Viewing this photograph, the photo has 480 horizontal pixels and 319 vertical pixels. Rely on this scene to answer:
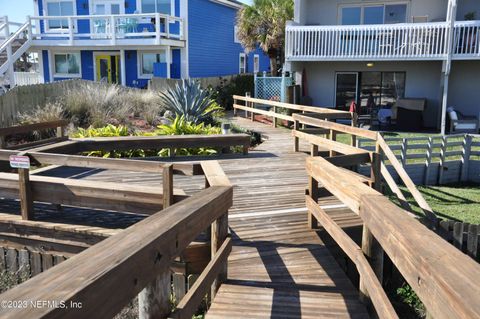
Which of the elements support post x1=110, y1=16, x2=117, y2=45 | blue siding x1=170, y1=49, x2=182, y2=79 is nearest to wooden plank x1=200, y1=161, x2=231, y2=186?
support post x1=110, y1=16, x2=117, y2=45

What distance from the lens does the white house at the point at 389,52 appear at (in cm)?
1594

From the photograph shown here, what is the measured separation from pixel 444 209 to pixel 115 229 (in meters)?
6.43

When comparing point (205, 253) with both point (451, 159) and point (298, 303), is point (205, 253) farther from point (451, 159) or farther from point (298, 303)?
point (451, 159)

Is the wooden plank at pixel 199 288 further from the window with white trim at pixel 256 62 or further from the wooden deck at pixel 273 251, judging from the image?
the window with white trim at pixel 256 62

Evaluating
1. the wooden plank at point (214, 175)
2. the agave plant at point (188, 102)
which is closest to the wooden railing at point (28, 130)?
the agave plant at point (188, 102)

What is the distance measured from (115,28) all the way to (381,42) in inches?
522

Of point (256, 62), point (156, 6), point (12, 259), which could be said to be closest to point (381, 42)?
point (156, 6)

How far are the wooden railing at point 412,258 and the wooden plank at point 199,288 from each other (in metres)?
1.02

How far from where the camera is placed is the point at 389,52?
16.5 metres

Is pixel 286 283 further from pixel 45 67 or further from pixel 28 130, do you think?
pixel 45 67

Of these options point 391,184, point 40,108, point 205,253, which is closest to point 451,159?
point 391,184

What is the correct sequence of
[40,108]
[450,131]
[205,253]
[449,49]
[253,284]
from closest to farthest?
[253,284] < [205,253] < [40,108] < [449,49] < [450,131]

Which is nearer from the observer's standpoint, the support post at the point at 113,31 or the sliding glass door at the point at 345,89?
the sliding glass door at the point at 345,89

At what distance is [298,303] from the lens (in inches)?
148
